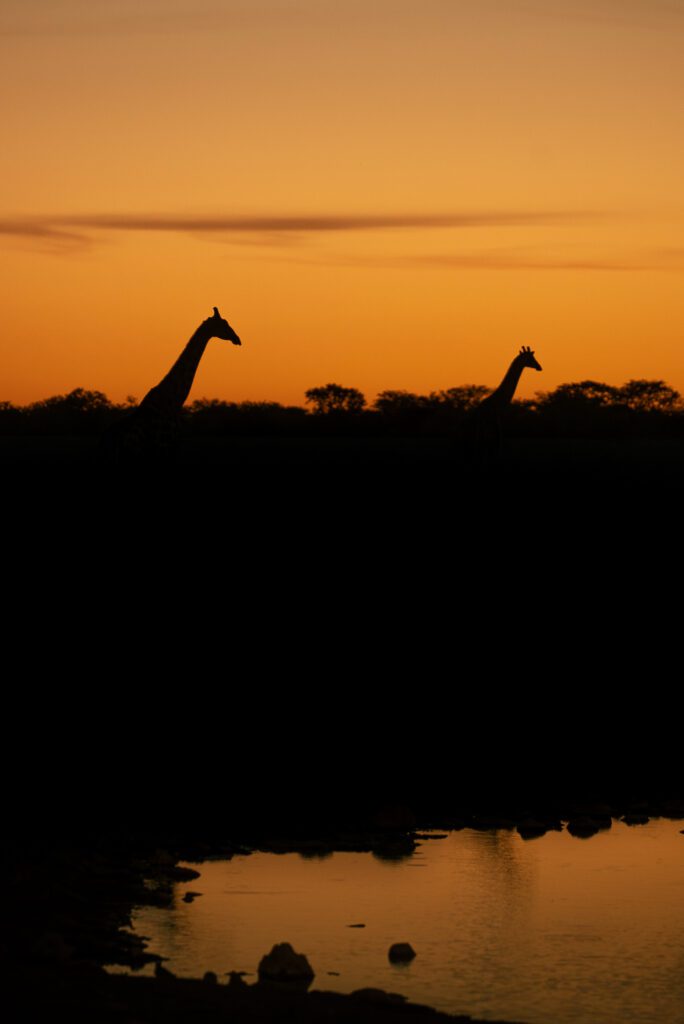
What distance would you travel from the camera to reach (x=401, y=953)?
9.21 m

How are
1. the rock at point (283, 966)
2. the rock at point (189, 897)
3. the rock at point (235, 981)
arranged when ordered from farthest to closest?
the rock at point (189, 897) → the rock at point (283, 966) → the rock at point (235, 981)

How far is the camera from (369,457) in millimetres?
68562

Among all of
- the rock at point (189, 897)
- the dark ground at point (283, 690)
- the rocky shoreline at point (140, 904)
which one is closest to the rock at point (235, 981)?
the rocky shoreline at point (140, 904)

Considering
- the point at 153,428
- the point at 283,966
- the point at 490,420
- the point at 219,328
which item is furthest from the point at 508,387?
the point at 283,966

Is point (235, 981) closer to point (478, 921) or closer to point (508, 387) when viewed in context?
point (478, 921)

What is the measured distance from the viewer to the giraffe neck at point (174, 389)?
1090 inches

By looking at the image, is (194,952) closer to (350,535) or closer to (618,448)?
(350,535)

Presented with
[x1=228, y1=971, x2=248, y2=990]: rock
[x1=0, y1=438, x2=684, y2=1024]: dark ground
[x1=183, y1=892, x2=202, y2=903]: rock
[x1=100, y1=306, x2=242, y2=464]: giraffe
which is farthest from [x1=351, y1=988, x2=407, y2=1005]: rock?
[x1=100, y1=306, x2=242, y2=464]: giraffe

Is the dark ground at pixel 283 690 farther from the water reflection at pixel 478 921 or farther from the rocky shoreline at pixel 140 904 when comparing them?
the water reflection at pixel 478 921

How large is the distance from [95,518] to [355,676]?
1241 centimetres

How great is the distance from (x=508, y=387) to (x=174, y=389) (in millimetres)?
8917

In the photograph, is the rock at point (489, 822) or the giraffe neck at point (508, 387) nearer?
the rock at point (489, 822)

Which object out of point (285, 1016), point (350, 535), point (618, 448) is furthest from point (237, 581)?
point (618, 448)

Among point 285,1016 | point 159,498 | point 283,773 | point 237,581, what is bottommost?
point 285,1016
